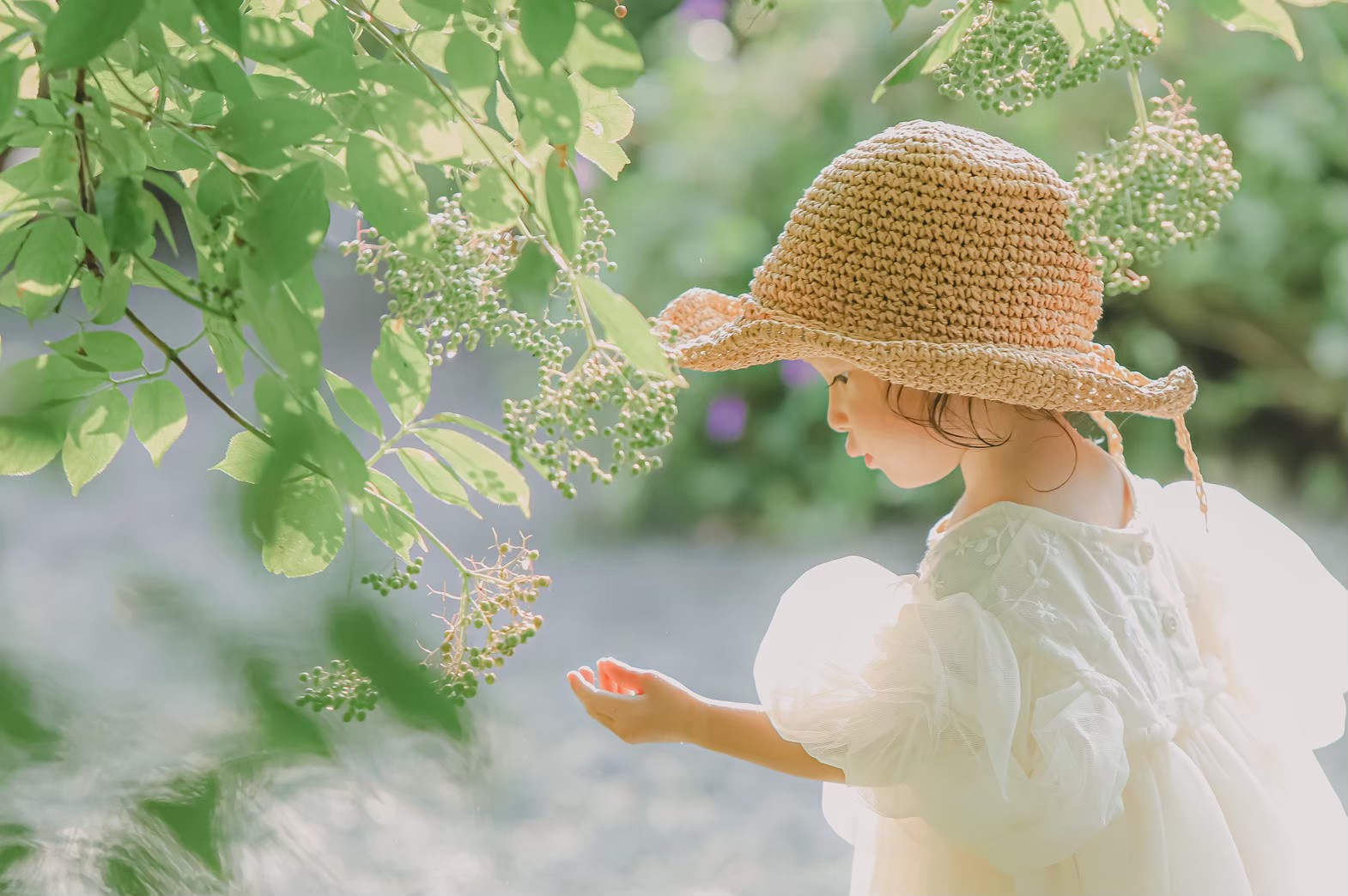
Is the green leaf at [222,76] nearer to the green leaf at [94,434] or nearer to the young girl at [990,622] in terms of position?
the green leaf at [94,434]

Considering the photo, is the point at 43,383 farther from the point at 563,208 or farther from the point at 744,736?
the point at 744,736

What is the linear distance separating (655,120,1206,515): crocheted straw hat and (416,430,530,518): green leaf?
0.36 metres

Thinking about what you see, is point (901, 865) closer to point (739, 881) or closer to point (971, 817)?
point (971, 817)

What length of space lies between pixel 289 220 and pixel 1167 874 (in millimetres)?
696

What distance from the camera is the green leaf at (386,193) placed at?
364 mm

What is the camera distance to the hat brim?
0.74 metres

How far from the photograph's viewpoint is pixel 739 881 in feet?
5.44

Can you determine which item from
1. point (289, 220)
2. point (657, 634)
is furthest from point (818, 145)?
point (289, 220)

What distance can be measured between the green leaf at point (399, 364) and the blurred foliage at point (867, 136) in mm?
2079

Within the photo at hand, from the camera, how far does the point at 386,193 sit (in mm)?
366

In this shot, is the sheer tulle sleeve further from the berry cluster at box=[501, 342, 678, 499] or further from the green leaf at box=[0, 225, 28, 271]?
the green leaf at box=[0, 225, 28, 271]

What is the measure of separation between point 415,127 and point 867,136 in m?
2.33

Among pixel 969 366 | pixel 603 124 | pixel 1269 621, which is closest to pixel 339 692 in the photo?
pixel 603 124

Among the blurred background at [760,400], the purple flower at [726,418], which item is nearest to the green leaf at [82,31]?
the blurred background at [760,400]
